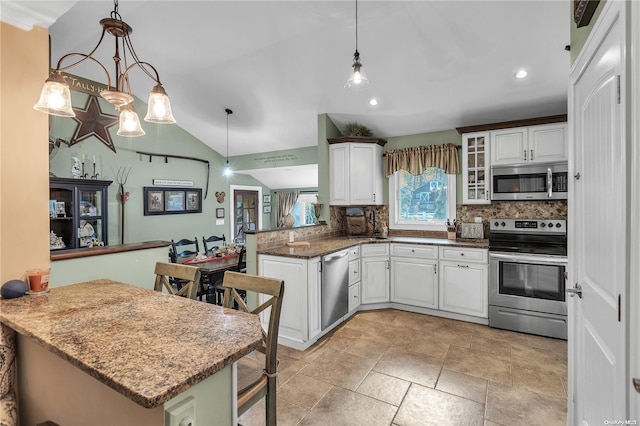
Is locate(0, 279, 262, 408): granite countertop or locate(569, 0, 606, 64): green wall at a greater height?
locate(569, 0, 606, 64): green wall

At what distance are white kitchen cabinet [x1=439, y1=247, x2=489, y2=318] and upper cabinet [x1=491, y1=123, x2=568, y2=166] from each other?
3.78 feet

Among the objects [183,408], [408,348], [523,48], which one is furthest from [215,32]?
[408,348]

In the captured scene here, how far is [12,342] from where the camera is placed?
4.79ft

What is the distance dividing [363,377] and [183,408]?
197 centimetres

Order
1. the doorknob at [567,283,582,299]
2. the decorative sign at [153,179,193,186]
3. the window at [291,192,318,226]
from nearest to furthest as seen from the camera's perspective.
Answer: the doorknob at [567,283,582,299], the decorative sign at [153,179,193,186], the window at [291,192,318,226]

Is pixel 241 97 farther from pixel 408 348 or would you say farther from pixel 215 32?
pixel 408 348

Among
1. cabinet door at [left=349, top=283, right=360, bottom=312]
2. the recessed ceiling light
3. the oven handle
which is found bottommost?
cabinet door at [left=349, top=283, right=360, bottom=312]

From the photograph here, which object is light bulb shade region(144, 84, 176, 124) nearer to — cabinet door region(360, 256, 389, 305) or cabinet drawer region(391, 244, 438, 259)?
cabinet door region(360, 256, 389, 305)

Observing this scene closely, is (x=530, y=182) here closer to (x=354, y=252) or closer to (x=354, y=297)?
(x=354, y=252)

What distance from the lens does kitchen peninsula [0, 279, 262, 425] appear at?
2.72 feet

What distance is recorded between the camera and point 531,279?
326cm

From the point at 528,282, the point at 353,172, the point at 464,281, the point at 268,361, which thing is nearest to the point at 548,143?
the point at 528,282

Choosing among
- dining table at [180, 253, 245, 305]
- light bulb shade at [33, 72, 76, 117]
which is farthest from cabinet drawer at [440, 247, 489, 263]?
light bulb shade at [33, 72, 76, 117]

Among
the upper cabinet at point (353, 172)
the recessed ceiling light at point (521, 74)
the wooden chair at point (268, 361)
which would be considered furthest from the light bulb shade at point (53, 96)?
the recessed ceiling light at point (521, 74)
